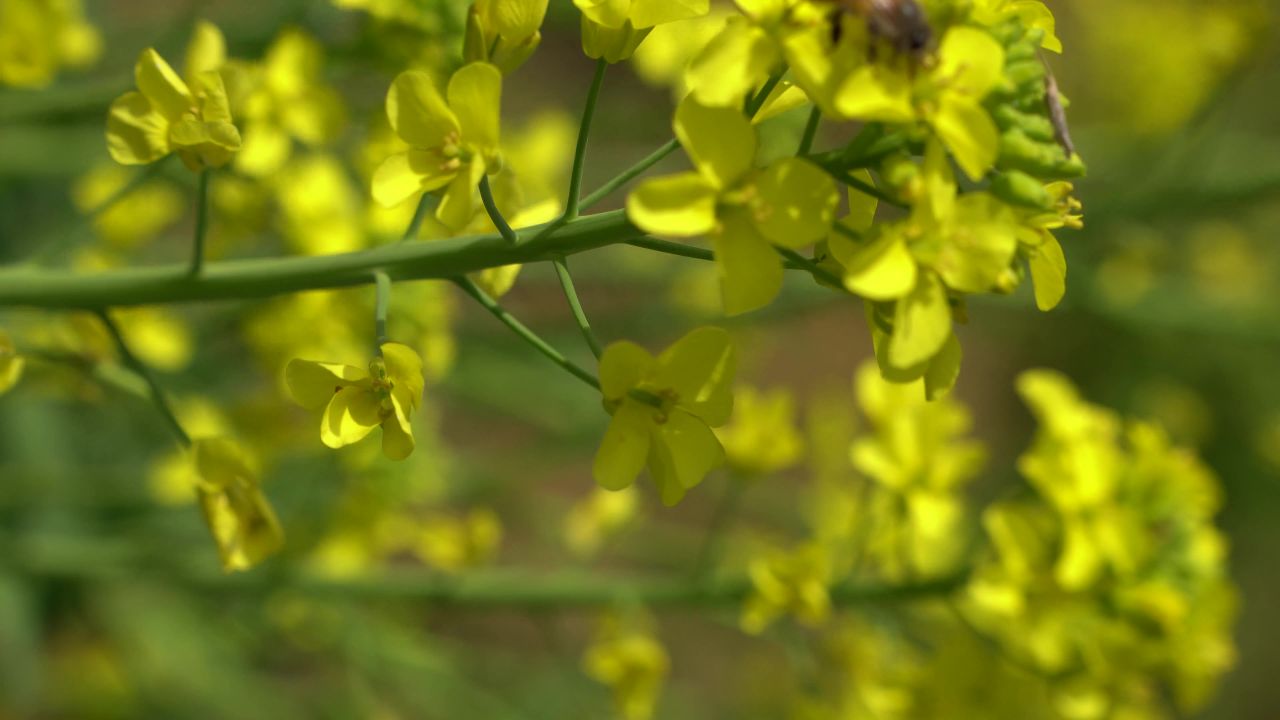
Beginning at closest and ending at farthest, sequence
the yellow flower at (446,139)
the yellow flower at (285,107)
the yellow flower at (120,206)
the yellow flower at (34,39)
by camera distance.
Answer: the yellow flower at (446,139) → the yellow flower at (34,39) → the yellow flower at (285,107) → the yellow flower at (120,206)

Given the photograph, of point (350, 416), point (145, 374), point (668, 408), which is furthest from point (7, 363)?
point (668, 408)

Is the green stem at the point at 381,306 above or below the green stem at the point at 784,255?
below

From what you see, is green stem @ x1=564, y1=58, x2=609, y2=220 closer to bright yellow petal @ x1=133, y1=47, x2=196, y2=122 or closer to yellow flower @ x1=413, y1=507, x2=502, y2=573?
bright yellow petal @ x1=133, y1=47, x2=196, y2=122

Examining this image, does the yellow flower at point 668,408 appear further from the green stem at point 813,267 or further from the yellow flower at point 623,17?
the yellow flower at point 623,17

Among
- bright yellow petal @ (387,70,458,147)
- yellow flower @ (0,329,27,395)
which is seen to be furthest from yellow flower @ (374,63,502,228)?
yellow flower @ (0,329,27,395)

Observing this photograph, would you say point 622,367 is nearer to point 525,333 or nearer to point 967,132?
point 525,333

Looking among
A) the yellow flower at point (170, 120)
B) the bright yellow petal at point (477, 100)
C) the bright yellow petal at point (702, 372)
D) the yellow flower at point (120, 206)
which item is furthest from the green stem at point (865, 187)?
the yellow flower at point (120, 206)

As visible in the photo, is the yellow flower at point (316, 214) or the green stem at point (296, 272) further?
the yellow flower at point (316, 214)

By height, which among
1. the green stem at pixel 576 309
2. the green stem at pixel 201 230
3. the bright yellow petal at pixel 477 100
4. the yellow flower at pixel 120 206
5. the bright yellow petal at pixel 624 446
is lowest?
the yellow flower at pixel 120 206
